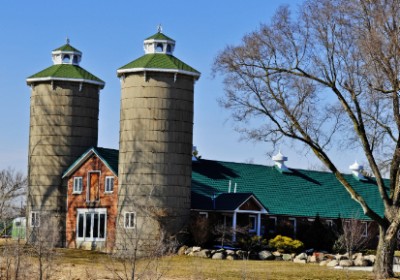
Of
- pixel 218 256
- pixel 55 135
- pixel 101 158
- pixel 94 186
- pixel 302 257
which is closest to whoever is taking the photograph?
pixel 218 256

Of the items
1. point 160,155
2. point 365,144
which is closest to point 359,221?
point 160,155

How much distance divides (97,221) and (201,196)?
5.96m

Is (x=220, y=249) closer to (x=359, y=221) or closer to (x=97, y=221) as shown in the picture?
(x=97, y=221)

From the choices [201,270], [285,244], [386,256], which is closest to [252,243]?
[285,244]

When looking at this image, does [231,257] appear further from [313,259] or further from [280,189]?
[280,189]

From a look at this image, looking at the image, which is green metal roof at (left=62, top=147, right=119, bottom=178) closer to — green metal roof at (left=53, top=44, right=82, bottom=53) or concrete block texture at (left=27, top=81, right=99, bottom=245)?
concrete block texture at (left=27, top=81, right=99, bottom=245)

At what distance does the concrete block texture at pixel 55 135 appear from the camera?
163 ft

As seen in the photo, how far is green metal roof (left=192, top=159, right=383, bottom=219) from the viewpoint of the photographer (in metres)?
49.7

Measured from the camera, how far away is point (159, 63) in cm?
4503

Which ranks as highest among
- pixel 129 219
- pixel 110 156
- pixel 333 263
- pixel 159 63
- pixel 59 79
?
pixel 159 63

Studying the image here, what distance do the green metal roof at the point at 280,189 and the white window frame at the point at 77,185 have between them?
21.1ft

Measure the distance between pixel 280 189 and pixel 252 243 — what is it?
26.7ft

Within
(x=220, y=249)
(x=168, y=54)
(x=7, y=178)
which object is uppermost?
(x=168, y=54)

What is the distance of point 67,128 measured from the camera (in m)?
49.8
